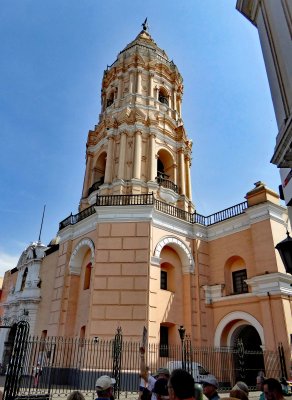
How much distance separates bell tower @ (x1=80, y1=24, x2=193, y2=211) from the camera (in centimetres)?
2014

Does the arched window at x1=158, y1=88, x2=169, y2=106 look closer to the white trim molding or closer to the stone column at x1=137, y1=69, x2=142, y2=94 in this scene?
the stone column at x1=137, y1=69, x2=142, y2=94

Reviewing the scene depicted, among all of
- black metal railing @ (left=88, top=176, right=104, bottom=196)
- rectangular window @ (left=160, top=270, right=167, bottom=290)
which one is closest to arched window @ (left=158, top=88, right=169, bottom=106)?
black metal railing @ (left=88, top=176, right=104, bottom=196)

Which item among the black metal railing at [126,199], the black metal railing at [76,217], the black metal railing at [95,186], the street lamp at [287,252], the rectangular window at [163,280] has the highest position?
the black metal railing at [95,186]

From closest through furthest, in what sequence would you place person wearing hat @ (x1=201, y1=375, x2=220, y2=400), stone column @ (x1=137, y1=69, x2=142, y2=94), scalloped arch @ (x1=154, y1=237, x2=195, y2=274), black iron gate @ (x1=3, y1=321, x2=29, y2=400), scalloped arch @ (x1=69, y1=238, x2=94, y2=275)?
person wearing hat @ (x1=201, y1=375, x2=220, y2=400) < black iron gate @ (x1=3, y1=321, x2=29, y2=400) < scalloped arch @ (x1=154, y1=237, x2=195, y2=274) < scalloped arch @ (x1=69, y1=238, x2=94, y2=275) < stone column @ (x1=137, y1=69, x2=142, y2=94)

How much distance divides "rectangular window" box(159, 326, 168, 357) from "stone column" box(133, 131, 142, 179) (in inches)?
330

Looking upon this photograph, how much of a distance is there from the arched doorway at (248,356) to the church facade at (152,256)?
10 centimetres

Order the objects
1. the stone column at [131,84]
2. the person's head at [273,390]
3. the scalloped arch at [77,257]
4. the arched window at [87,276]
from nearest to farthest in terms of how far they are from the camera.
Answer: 1. the person's head at [273,390]
2. the arched window at [87,276]
3. the scalloped arch at [77,257]
4. the stone column at [131,84]

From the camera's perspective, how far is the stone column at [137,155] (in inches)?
781

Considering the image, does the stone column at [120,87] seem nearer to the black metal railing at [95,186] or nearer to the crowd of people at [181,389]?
the black metal railing at [95,186]

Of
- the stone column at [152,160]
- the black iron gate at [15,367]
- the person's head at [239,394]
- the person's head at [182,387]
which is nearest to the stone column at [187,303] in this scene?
the stone column at [152,160]

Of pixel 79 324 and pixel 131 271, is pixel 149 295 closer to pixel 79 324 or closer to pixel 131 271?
pixel 131 271

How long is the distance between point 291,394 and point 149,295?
664cm

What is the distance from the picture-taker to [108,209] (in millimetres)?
17344

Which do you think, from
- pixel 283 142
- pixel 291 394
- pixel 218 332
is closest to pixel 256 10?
pixel 283 142
